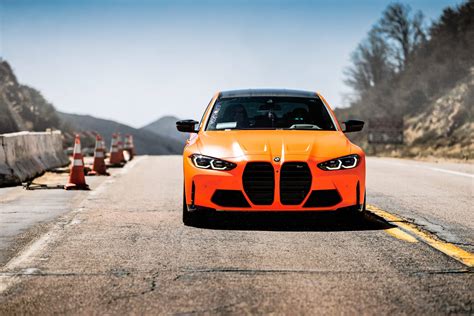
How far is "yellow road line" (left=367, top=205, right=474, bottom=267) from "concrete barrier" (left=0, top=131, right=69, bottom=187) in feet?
23.3

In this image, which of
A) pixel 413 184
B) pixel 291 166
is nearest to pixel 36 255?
pixel 291 166

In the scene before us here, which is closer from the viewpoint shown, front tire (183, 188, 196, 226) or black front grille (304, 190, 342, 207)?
black front grille (304, 190, 342, 207)

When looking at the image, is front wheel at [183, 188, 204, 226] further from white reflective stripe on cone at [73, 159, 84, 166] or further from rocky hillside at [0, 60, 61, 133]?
rocky hillside at [0, 60, 61, 133]

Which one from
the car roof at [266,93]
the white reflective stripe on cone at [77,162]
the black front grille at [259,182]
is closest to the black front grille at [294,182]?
the black front grille at [259,182]

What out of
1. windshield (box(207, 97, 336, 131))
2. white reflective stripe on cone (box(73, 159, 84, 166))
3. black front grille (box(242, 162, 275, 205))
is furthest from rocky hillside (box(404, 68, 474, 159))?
black front grille (box(242, 162, 275, 205))

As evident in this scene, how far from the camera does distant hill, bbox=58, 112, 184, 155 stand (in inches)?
2697

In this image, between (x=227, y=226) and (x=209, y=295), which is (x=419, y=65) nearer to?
(x=227, y=226)

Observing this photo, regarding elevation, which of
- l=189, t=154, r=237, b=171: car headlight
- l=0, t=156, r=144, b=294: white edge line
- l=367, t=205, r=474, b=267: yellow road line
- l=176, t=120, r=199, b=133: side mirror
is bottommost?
l=0, t=156, r=144, b=294: white edge line

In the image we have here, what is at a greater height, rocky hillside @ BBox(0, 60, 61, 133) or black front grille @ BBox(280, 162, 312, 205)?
rocky hillside @ BBox(0, 60, 61, 133)

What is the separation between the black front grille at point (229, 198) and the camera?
27.2 feet

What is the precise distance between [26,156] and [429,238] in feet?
33.6

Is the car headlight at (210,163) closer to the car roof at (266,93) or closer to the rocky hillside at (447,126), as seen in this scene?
the car roof at (266,93)

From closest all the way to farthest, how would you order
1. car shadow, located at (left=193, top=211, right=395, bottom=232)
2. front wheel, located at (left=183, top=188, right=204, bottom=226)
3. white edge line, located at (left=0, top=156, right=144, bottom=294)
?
white edge line, located at (left=0, top=156, right=144, bottom=294) < car shadow, located at (left=193, top=211, right=395, bottom=232) < front wheel, located at (left=183, top=188, right=204, bottom=226)

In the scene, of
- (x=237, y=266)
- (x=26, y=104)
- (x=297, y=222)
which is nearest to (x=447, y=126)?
(x=26, y=104)
